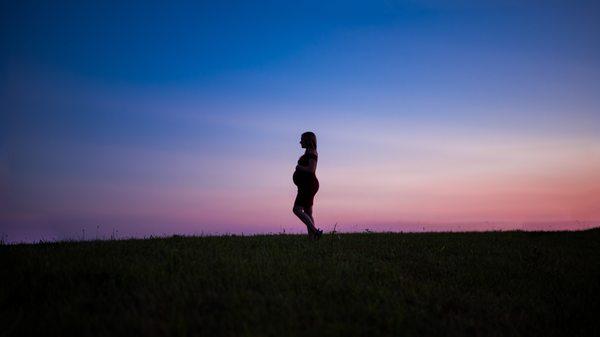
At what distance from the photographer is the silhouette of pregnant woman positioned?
1298cm

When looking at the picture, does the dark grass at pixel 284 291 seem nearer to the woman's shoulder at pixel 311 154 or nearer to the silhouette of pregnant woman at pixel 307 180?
the silhouette of pregnant woman at pixel 307 180

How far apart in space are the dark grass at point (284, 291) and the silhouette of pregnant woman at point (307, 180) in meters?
0.96

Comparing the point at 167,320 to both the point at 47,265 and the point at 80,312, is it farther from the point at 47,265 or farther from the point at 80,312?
the point at 47,265

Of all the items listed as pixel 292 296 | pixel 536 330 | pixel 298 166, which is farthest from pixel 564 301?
pixel 298 166

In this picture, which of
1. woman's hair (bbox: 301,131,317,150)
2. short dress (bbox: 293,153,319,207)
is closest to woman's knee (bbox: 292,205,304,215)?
short dress (bbox: 293,153,319,207)

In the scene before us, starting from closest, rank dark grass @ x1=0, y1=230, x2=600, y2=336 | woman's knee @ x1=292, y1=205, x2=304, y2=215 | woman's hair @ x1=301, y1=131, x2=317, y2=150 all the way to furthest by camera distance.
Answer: dark grass @ x1=0, y1=230, x2=600, y2=336 → woman's hair @ x1=301, y1=131, x2=317, y2=150 → woman's knee @ x1=292, y1=205, x2=304, y2=215

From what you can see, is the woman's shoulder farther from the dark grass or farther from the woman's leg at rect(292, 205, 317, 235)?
the dark grass

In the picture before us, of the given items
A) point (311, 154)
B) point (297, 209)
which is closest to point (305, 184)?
point (297, 209)

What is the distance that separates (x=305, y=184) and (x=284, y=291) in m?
5.83

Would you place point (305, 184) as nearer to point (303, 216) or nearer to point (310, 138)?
point (303, 216)

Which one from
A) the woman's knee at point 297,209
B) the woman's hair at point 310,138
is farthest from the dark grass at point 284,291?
the woman's hair at point 310,138

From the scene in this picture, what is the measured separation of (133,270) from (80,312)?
187cm

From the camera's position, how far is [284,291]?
296 inches

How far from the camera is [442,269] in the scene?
33.6 feet
